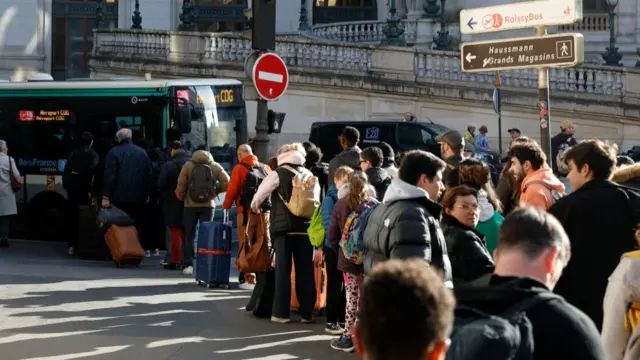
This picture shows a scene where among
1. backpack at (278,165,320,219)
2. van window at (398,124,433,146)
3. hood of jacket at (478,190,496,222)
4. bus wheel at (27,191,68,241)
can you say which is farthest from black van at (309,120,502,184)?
hood of jacket at (478,190,496,222)

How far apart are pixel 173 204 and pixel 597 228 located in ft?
32.6

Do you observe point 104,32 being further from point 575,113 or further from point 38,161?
point 38,161

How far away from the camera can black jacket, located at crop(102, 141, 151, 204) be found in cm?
1728

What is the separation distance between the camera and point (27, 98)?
2088 cm

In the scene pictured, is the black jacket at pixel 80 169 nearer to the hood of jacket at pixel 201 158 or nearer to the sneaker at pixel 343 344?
the hood of jacket at pixel 201 158

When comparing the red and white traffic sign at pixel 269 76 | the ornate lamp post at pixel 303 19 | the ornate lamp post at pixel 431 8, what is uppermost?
the ornate lamp post at pixel 303 19

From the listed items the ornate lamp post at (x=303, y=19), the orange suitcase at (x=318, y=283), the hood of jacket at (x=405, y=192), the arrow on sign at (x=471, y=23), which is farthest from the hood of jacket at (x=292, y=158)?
the ornate lamp post at (x=303, y=19)

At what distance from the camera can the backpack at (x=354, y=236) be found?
9.84m

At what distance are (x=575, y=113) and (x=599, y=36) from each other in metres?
8.49

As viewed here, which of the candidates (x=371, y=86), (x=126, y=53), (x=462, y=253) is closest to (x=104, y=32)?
(x=126, y=53)

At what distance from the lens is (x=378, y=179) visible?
36.9 feet

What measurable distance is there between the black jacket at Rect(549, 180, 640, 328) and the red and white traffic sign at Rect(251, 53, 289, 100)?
31.6 feet

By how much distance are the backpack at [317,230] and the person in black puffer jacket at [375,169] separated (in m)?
0.56

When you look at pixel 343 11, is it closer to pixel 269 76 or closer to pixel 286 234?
pixel 269 76
